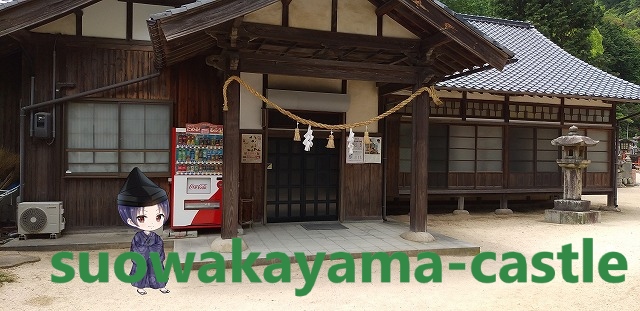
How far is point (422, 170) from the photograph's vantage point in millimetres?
7734

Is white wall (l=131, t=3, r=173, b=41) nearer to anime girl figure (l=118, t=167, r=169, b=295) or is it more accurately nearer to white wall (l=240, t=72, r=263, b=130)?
white wall (l=240, t=72, r=263, b=130)

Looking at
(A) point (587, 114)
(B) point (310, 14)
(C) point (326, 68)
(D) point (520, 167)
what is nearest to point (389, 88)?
(C) point (326, 68)

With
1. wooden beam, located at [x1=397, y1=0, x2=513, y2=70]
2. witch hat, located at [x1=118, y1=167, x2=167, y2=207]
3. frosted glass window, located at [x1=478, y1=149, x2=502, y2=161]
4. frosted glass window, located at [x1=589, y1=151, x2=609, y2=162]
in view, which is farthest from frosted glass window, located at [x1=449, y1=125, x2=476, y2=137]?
witch hat, located at [x1=118, y1=167, x2=167, y2=207]

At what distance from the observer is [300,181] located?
31.1 ft

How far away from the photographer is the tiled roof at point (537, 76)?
11648 mm

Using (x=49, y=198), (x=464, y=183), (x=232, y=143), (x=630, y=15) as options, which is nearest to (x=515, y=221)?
(x=464, y=183)

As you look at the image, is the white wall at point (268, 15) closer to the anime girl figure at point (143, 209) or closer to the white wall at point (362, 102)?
the white wall at point (362, 102)

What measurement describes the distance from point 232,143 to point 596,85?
1189 cm

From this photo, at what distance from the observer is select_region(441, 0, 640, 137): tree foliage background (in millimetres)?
24500

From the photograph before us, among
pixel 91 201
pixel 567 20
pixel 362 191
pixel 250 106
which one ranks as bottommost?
pixel 91 201

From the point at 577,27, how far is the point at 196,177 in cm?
2544

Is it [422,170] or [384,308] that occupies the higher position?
[422,170]

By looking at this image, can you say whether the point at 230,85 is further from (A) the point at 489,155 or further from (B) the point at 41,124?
(A) the point at 489,155

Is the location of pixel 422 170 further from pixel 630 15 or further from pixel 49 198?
pixel 630 15
